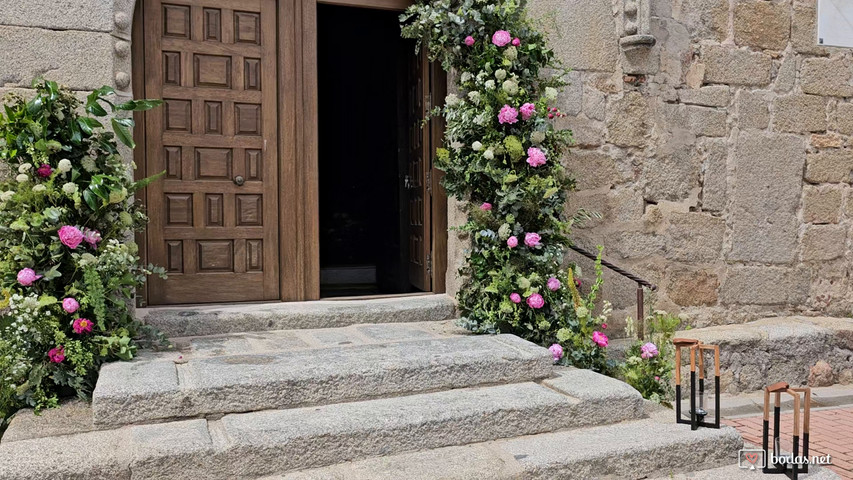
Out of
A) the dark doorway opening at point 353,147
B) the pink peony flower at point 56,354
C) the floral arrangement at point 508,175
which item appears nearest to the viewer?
the pink peony flower at point 56,354

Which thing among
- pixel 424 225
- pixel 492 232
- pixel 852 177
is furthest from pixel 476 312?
pixel 852 177

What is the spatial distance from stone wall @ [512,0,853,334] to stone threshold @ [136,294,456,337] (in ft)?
3.97

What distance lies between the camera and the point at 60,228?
329 centimetres

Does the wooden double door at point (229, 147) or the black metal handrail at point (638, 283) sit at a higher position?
the wooden double door at point (229, 147)

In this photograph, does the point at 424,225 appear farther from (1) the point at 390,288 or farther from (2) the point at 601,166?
(1) the point at 390,288

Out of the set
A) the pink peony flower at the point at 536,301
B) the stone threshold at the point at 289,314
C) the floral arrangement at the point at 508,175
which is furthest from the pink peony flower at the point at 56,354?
the pink peony flower at the point at 536,301

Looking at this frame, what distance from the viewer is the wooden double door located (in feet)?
14.1

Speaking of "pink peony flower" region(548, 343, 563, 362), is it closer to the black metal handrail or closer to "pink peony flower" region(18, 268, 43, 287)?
the black metal handrail

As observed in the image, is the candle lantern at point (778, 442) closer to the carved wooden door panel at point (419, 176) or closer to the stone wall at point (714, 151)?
the stone wall at point (714, 151)

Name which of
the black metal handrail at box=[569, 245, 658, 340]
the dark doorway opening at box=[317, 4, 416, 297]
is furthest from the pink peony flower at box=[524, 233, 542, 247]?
the dark doorway opening at box=[317, 4, 416, 297]

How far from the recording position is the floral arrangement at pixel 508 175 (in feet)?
13.6

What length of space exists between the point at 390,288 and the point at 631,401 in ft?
11.9

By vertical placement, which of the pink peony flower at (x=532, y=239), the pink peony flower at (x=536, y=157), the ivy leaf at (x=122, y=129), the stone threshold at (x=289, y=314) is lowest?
the stone threshold at (x=289, y=314)

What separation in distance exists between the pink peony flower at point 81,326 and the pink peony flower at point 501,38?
256 cm
